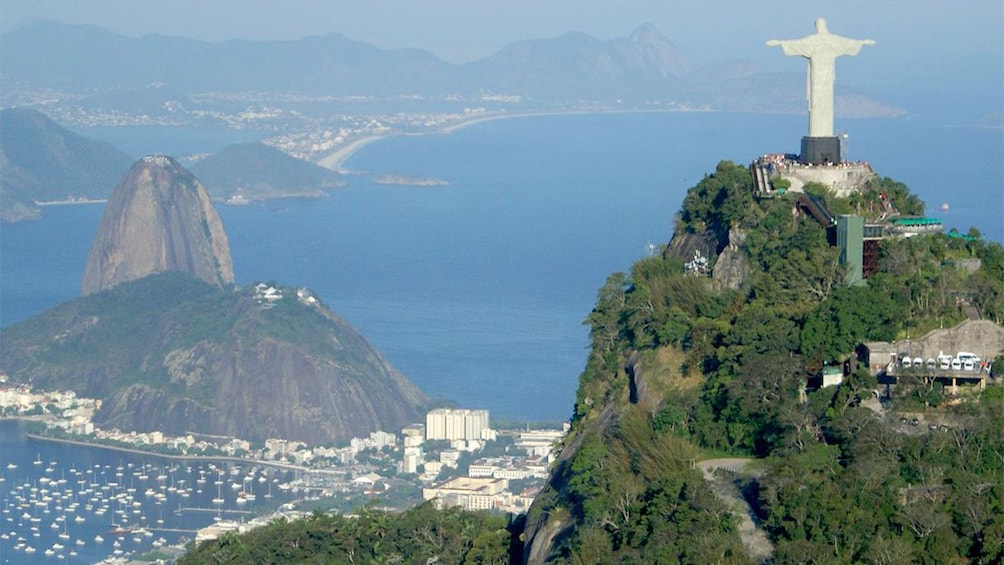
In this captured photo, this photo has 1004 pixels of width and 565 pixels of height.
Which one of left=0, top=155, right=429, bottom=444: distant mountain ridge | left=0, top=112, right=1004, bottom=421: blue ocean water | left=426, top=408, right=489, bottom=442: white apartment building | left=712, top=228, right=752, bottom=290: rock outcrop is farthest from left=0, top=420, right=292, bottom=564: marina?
left=712, top=228, right=752, bottom=290: rock outcrop

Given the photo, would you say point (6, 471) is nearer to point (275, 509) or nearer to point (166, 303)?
point (275, 509)

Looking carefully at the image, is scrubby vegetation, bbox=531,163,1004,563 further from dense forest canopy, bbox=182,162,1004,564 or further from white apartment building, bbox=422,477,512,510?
white apartment building, bbox=422,477,512,510

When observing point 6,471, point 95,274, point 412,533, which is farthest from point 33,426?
point 412,533

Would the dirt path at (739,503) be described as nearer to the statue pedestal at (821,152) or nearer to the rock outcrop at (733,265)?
the rock outcrop at (733,265)

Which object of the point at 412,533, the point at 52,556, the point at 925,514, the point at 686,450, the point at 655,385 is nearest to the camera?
the point at 925,514

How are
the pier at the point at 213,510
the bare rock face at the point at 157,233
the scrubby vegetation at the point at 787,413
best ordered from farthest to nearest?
the bare rock face at the point at 157,233 → the pier at the point at 213,510 → the scrubby vegetation at the point at 787,413

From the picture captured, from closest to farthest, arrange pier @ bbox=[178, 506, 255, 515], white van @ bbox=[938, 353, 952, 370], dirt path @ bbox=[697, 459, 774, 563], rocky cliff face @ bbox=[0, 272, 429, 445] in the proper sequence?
dirt path @ bbox=[697, 459, 774, 563] < white van @ bbox=[938, 353, 952, 370] < pier @ bbox=[178, 506, 255, 515] < rocky cliff face @ bbox=[0, 272, 429, 445]

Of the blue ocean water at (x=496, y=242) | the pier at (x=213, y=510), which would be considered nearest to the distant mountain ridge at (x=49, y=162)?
the blue ocean water at (x=496, y=242)
